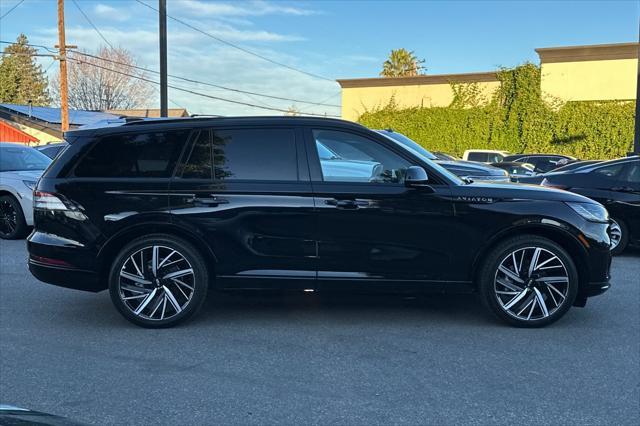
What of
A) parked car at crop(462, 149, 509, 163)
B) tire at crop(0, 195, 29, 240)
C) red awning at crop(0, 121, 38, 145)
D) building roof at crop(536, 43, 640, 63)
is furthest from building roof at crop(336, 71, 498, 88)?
tire at crop(0, 195, 29, 240)

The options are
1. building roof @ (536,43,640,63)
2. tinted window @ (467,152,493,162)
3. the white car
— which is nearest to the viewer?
the white car

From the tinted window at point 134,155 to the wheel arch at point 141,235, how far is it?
0.46 metres

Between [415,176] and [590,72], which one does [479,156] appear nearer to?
[590,72]

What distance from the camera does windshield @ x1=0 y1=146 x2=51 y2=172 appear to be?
10516 millimetres

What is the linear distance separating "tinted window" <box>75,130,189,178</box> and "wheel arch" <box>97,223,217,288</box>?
46cm

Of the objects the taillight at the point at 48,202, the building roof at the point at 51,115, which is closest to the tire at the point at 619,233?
the taillight at the point at 48,202

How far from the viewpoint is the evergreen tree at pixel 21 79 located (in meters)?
72.8

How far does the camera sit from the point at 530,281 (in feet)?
16.6

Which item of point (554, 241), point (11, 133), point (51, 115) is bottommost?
point (554, 241)

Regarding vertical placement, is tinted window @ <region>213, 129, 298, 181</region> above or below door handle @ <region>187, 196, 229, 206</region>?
above

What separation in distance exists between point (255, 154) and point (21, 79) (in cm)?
8465

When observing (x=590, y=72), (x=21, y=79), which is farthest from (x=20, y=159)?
(x=21, y=79)

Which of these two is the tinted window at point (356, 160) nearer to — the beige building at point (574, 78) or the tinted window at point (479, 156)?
the tinted window at point (479, 156)

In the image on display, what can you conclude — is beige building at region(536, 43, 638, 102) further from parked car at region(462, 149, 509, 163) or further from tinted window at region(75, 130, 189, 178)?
tinted window at region(75, 130, 189, 178)
